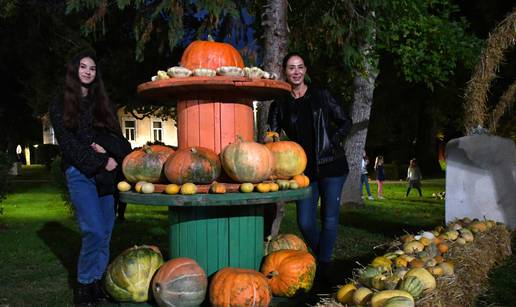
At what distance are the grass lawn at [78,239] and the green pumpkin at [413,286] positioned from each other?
1218mm

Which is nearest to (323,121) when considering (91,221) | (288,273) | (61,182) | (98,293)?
(288,273)

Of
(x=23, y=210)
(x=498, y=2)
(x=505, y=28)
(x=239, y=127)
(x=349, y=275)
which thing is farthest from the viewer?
(x=498, y=2)

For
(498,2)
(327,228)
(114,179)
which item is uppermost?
(498,2)

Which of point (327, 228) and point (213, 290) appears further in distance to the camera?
A: point (327, 228)

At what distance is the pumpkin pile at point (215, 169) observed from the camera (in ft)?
12.2

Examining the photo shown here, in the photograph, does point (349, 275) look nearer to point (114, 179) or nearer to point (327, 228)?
point (327, 228)

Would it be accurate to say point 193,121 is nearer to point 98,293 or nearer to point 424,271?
point 98,293

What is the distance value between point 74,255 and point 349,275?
383 cm

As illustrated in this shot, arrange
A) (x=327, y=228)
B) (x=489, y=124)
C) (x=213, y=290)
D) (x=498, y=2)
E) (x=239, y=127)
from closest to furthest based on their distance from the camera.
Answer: (x=213, y=290)
(x=239, y=127)
(x=327, y=228)
(x=489, y=124)
(x=498, y=2)

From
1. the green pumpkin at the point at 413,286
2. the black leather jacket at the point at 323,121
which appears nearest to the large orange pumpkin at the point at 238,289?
the green pumpkin at the point at 413,286

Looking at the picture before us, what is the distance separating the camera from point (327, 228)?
459cm

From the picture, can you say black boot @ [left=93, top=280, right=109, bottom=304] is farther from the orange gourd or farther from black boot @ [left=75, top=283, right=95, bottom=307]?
the orange gourd

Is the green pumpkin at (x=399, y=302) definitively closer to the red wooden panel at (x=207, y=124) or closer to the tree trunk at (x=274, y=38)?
the red wooden panel at (x=207, y=124)

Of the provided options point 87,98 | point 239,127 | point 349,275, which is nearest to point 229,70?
point 239,127
